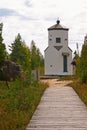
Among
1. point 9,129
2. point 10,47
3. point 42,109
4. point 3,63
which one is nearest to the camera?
point 9,129

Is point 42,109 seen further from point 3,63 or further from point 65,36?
point 65,36

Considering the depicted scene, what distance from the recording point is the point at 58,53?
54.7 meters

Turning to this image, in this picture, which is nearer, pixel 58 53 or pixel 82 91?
pixel 82 91

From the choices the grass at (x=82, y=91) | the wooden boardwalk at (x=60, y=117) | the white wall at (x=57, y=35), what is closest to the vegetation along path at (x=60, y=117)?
the wooden boardwalk at (x=60, y=117)

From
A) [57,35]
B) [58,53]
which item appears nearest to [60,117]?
[58,53]

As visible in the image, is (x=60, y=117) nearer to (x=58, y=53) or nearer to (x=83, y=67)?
(x=83, y=67)

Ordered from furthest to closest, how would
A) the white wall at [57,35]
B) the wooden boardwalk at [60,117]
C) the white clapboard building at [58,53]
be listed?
the white wall at [57,35] → the white clapboard building at [58,53] → the wooden boardwalk at [60,117]

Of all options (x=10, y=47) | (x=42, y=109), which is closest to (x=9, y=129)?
(x=42, y=109)

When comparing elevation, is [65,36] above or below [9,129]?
above

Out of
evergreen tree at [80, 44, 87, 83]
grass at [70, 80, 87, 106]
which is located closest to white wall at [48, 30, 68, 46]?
evergreen tree at [80, 44, 87, 83]

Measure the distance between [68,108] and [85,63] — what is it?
20.0m

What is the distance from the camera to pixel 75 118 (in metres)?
11.6

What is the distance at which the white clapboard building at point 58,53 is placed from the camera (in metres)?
54.5

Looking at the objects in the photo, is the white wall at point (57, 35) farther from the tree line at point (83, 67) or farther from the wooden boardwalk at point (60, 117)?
the wooden boardwalk at point (60, 117)
